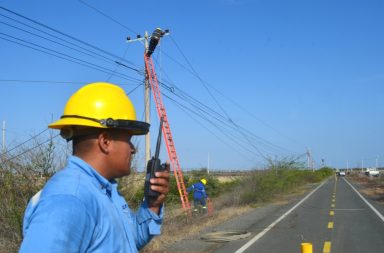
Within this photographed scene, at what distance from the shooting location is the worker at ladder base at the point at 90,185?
1805 mm

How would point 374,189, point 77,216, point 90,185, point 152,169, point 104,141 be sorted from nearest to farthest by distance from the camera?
point 77,216 → point 90,185 → point 104,141 → point 152,169 → point 374,189

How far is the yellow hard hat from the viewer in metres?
2.26

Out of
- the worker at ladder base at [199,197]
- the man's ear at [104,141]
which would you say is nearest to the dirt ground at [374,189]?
the worker at ladder base at [199,197]

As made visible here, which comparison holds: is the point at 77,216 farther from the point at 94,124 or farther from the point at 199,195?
the point at 199,195

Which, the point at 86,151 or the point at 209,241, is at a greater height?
the point at 86,151

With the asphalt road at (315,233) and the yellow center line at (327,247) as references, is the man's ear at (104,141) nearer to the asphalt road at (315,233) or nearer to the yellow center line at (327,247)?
the asphalt road at (315,233)

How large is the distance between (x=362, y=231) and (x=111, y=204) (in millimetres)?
14769

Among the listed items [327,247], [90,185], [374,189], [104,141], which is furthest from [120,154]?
Result: [374,189]

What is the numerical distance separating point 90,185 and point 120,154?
0.31 meters

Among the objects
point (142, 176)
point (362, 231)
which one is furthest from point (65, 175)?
point (362, 231)

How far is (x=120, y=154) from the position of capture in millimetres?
2352

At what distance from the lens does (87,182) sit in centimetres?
206

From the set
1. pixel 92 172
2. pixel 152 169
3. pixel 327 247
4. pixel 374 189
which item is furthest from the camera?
pixel 374 189

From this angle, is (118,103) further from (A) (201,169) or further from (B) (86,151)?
(A) (201,169)
